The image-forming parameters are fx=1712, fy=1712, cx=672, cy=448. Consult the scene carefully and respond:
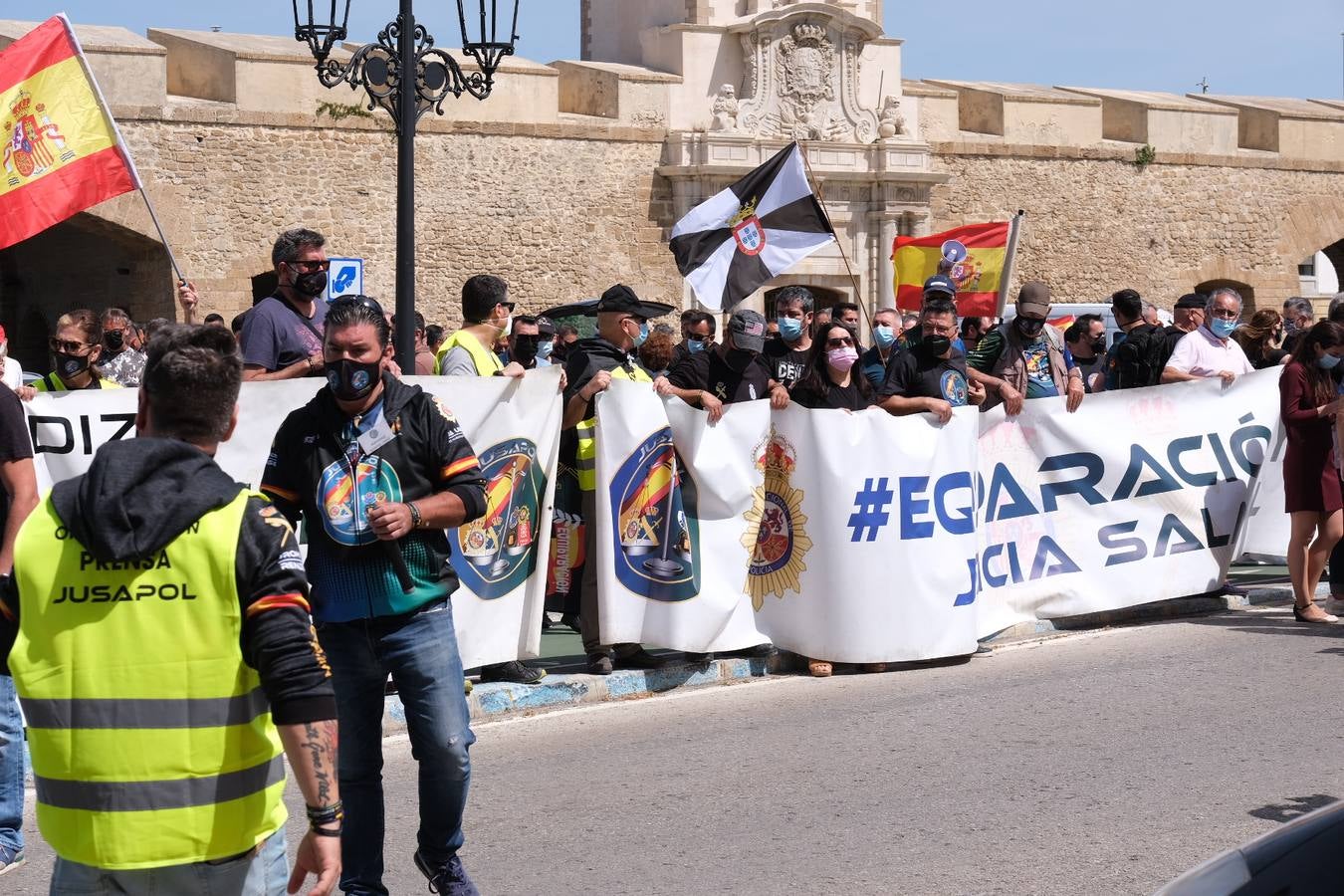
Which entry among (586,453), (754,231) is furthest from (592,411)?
(754,231)

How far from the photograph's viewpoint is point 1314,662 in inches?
337

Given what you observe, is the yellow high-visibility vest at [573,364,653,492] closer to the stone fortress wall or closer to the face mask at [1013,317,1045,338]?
the face mask at [1013,317,1045,338]

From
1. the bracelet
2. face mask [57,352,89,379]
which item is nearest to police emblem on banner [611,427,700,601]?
face mask [57,352,89,379]

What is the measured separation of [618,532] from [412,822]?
251 centimetres

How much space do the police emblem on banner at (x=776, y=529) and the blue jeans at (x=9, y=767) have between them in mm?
3965

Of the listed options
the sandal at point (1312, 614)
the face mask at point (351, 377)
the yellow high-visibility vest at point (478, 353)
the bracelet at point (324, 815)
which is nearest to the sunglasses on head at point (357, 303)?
the face mask at point (351, 377)

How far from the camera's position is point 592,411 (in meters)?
8.30

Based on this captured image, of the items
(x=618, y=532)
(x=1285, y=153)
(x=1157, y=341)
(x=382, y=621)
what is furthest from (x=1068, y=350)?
(x=1285, y=153)

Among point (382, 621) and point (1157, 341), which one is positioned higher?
point (1157, 341)

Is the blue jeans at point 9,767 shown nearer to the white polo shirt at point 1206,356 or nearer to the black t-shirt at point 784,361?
the black t-shirt at point 784,361

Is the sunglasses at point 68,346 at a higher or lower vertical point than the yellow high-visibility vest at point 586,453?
higher

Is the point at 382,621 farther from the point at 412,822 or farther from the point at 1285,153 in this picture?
the point at 1285,153

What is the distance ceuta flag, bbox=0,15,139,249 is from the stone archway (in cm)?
1405

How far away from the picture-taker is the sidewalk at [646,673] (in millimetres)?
7797
